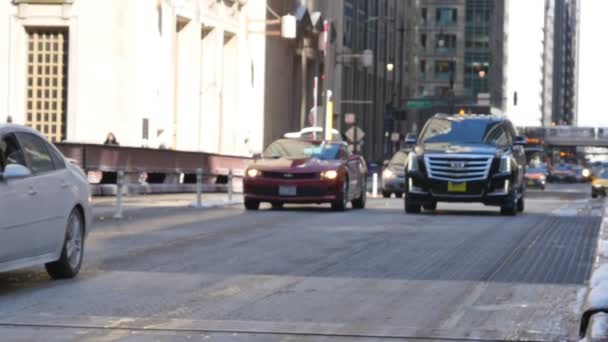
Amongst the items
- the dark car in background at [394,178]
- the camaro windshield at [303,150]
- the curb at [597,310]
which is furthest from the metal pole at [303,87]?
the curb at [597,310]

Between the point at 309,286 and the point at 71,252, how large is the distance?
2.25 metres

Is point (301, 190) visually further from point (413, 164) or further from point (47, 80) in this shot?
point (47, 80)

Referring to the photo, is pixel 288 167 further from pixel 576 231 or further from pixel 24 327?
pixel 24 327

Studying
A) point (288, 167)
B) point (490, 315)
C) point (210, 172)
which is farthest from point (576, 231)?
point (210, 172)

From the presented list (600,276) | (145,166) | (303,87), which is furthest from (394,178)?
(303,87)

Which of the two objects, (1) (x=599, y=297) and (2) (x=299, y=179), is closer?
(1) (x=599, y=297)

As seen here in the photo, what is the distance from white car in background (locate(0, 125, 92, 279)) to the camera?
11.6 metres

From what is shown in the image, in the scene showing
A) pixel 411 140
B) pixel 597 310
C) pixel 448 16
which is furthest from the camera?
pixel 448 16

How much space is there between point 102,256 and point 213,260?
131 cm

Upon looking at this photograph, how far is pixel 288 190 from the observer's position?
26922mm

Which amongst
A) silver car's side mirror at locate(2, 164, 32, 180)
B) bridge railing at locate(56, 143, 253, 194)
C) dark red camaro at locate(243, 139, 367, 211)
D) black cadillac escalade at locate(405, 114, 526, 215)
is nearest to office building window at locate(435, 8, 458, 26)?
bridge railing at locate(56, 143, 253, 194)

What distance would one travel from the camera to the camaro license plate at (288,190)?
88.3 ft

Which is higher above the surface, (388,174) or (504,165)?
(504,165)

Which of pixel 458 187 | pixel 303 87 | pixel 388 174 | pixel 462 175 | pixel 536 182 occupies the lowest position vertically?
pixel 536 182
